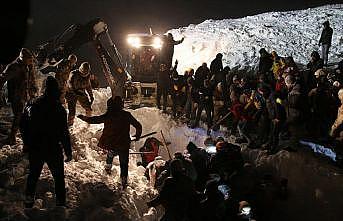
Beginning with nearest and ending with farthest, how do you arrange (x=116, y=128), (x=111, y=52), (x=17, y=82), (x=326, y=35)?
(x=116, y=128)
(x=17, y=82)
(x=111, y=52)
(x=326, y=35)

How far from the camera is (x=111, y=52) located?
16.4 meters

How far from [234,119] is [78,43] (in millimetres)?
5937

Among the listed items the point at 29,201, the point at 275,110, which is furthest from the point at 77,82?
the point at 275,110

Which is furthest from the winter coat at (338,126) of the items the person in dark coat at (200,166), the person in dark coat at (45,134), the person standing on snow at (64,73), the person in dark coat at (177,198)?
the person in dark coat at (45,134)

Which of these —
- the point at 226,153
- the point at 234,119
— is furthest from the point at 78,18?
the point at 226,153

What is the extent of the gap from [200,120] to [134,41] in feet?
18.0

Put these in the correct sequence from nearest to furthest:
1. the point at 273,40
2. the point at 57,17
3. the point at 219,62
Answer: the point at 219,62 → the point at 273,40 → the point at 57,17

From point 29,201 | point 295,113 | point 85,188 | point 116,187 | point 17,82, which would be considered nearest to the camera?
point 29,201

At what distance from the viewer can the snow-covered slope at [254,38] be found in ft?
74.8

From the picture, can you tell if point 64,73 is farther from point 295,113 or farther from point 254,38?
point 254,38

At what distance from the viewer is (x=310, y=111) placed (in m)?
11.5

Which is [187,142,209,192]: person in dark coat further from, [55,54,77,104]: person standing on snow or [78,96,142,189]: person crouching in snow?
[55,54,77,104]: person standing on snow

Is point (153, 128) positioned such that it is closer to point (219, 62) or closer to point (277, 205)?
point (219, 62)

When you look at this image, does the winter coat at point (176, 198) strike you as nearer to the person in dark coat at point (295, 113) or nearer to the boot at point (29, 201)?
the boot at point (29, 201)
